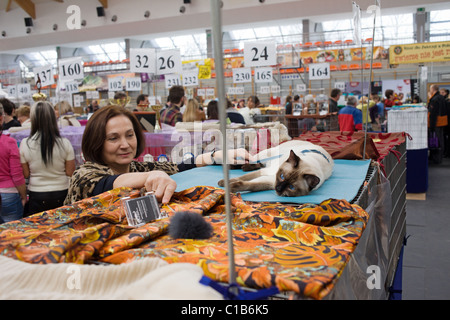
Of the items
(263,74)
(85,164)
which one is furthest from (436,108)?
(85,164)

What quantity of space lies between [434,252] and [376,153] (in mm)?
2252

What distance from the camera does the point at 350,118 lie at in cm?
760

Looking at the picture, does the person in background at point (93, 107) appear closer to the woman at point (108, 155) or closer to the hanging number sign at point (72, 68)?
the hanging number sign at point (72, 68)

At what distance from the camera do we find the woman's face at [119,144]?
1.87 m

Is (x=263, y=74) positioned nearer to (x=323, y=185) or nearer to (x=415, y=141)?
(x=415, y=141)

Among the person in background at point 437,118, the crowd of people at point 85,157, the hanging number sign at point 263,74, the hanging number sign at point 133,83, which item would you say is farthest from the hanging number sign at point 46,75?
the person in background at point 437,118

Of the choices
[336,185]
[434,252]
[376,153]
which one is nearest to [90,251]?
[336,185]

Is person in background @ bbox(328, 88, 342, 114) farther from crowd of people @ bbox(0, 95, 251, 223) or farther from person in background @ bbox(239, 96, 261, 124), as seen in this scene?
crowd of people @ bbox(0, 95, 251, 223)

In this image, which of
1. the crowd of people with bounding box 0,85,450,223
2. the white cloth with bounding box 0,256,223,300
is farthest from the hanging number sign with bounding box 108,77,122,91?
the white cloth with bounding box 0,256,223,300

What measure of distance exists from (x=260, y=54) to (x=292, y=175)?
6.70 meters

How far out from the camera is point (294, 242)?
1.04 meters

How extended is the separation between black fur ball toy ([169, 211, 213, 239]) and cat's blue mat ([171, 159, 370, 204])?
0.60 m

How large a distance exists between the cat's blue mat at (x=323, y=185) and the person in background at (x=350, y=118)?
536cm
